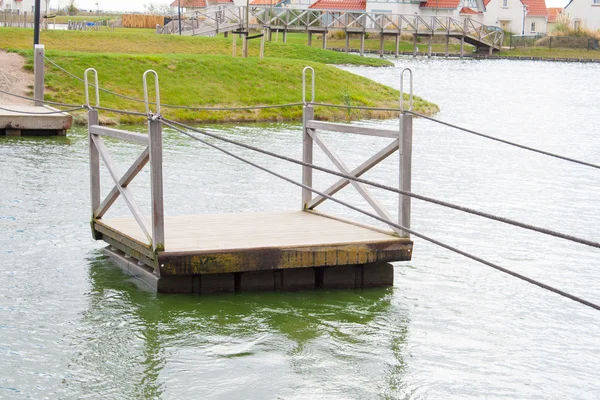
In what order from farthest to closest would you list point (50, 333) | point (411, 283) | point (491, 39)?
point (491, 39) < point (411, 283) < point (50, 333)

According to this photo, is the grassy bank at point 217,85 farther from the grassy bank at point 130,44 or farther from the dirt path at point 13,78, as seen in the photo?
the grassy bank at point 130,44

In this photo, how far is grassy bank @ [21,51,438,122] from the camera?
1138 inches

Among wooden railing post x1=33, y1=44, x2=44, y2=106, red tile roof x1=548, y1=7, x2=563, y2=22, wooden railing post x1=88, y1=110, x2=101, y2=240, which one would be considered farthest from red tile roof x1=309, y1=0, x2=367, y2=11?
wooden railing post x1=88, y1=110, x2=101, y2=240

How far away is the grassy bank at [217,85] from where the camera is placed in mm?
28906

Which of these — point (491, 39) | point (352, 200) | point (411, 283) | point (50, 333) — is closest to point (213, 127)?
point (352, 200)

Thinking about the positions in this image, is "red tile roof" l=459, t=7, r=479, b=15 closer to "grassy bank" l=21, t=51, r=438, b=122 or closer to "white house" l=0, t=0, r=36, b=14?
"white house" l=0, t=0, r=36, b=14

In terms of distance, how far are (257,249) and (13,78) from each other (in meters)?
20.2

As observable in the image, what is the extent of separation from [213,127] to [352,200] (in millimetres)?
11446

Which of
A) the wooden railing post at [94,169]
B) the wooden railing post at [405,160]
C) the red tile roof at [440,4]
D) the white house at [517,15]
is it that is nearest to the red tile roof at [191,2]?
the red tile roof at [440,4]

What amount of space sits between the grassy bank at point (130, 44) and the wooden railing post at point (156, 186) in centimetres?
3082

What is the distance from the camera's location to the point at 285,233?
10789 mm

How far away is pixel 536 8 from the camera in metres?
116

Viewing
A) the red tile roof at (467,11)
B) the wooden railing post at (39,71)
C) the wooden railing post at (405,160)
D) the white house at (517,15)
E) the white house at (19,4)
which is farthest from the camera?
the white house at (517,15)

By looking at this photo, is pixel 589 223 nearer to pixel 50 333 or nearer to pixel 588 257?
pixel 588 257
